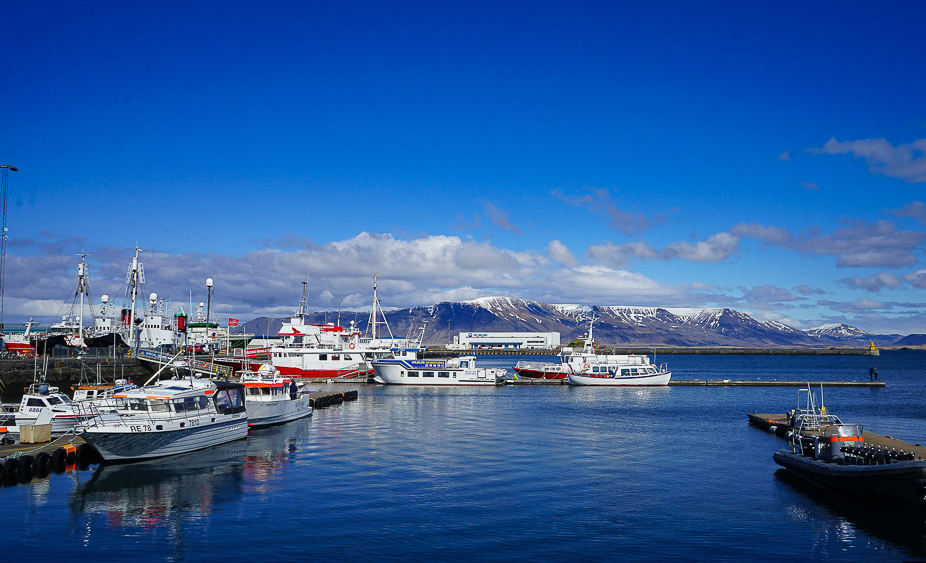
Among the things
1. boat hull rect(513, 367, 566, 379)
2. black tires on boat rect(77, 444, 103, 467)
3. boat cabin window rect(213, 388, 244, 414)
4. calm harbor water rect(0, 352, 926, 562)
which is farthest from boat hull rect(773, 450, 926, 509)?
boat hull rect(513, 367, 566, 379)

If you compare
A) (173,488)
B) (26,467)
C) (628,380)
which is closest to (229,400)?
(173,488)

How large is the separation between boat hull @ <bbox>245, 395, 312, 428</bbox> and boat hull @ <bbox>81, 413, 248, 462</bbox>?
8.00 meters

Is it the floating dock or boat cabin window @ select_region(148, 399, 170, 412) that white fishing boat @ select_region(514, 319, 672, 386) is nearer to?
the floating dock

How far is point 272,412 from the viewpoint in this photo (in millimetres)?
50562

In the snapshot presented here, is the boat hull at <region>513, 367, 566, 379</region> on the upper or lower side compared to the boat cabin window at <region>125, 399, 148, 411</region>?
lower

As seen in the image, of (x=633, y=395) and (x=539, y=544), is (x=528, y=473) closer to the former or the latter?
(x=539, y=544)

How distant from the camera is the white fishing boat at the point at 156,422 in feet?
112

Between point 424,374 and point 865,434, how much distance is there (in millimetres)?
65570

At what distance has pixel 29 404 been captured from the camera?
39938 mm

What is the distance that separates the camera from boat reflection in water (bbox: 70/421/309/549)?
25219 millimetres

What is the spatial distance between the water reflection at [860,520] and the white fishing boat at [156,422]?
30615 millimetres

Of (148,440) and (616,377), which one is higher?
(148,440)

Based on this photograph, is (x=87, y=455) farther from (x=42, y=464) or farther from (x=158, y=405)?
(x=158, y=405)

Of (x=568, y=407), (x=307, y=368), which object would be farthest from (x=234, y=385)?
(x=307, y=368)
